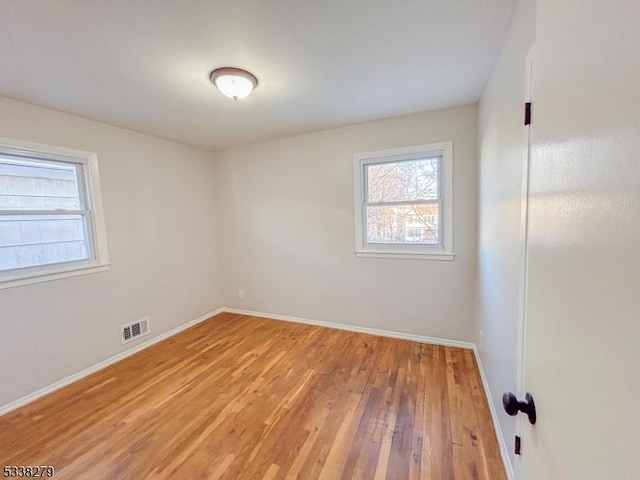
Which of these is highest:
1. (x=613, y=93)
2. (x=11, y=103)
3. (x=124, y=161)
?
(x=11, y=103)

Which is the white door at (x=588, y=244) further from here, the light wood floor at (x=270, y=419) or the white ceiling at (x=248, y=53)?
the light wood floor at (x=270, y=419)

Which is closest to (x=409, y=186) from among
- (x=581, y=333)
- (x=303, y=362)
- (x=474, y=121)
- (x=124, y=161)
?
(x=474, y=121)

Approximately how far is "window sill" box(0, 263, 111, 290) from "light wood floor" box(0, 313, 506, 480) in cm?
97

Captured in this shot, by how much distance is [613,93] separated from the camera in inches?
15.2

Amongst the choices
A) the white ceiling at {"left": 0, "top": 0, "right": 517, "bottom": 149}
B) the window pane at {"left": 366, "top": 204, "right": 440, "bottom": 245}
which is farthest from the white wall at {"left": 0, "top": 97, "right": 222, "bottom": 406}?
the window pane at {"left": 366, "top": 204, "right": 440, "bottom": 245}

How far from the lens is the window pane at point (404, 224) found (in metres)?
2.92

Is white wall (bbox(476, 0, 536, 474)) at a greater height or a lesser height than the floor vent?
greater

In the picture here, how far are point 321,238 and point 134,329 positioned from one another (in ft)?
7.63

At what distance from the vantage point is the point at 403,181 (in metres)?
3.01

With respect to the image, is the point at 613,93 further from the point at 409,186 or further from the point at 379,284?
the point at 379,284

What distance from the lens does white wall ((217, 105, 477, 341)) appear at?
9.07 ft

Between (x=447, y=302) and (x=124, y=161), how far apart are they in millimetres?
3741

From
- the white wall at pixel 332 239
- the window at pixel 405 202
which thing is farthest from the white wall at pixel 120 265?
the window at pixel 405 202

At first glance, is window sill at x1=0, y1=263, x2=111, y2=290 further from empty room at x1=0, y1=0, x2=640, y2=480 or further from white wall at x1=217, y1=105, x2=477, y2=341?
white wall at x1=217, y1=105, x2=477, y2=341
